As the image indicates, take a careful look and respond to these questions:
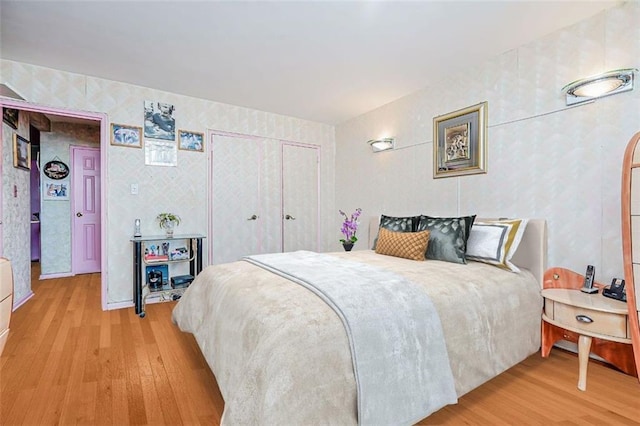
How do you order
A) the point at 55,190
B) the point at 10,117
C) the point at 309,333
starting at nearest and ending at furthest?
the point at 309,333, the point at 10,117, the point at 55,190

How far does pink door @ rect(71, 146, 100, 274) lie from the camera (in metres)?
5.01

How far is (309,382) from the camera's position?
3.94 feet

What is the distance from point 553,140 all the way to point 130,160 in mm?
4169

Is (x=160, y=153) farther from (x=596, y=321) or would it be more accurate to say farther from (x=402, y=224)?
(x=596, y=321)

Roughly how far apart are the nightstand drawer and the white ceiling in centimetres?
204

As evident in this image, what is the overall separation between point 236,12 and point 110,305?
321 centimetres

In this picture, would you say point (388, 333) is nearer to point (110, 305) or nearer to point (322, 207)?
point (110, 305)

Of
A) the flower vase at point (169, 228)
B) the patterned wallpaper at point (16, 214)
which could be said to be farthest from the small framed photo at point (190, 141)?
the patterned wallpaper at point (16, 214)

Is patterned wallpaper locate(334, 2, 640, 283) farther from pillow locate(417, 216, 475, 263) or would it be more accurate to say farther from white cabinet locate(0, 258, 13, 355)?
white cabinet locate(0, 258, 13, 355)

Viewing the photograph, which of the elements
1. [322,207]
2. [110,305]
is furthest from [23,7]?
[322,207]

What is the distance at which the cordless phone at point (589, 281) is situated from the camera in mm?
2102

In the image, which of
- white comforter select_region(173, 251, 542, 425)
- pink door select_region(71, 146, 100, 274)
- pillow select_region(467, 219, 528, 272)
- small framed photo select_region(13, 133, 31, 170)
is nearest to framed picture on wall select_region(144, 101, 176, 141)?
small framed photo select_region(13, 133, 31, 170)

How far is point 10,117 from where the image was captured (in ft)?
11.1

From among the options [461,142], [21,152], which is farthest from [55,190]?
[461,142]
